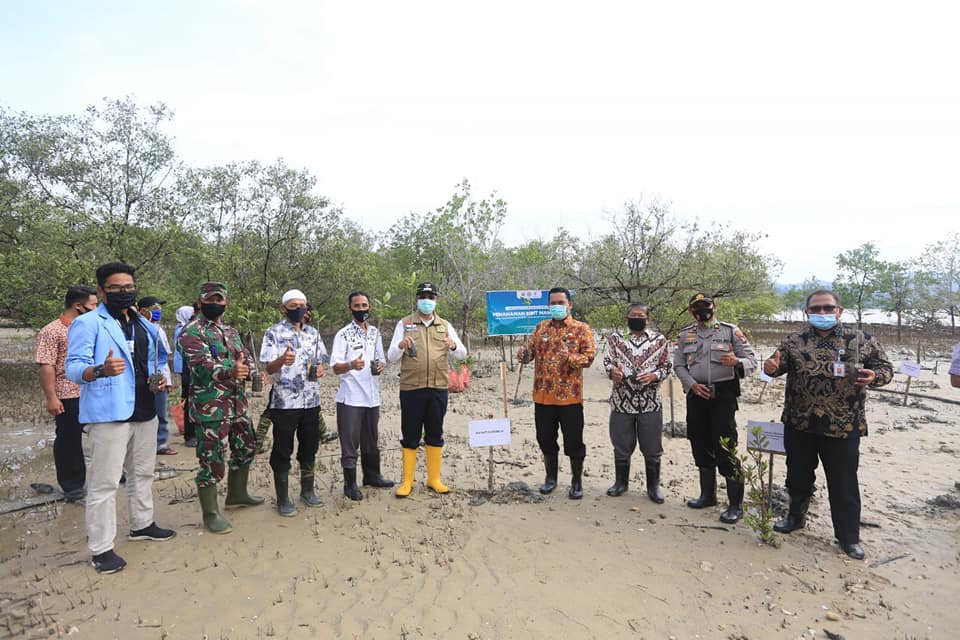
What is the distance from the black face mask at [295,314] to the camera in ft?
15.2

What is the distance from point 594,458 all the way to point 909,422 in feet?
22.2

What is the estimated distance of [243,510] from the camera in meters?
4.71

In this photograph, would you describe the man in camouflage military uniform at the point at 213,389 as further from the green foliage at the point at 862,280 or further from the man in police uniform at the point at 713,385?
the green foliage at the point at 862,280

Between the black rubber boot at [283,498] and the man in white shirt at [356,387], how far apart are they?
0.54 meters

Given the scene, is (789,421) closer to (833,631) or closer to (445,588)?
(833,631)

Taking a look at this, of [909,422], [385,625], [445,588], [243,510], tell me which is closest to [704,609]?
[445,588]

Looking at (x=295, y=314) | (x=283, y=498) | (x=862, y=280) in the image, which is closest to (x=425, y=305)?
(x=295, y=314)

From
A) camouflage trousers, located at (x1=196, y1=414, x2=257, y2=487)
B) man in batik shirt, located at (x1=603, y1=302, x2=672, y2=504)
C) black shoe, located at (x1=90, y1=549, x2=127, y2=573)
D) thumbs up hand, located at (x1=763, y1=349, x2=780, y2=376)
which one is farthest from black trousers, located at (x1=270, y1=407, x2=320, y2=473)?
thumbs up hand, located at (x1=763, y1=349, x2=780, y2=376)

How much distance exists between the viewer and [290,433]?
4523mm

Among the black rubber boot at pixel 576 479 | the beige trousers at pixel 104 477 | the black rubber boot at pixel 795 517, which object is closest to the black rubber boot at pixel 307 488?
the beige trousers at pixel 104 477

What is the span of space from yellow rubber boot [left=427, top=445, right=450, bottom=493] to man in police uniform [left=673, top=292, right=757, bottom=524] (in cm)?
249

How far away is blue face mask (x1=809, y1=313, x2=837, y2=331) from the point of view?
394 centimetres

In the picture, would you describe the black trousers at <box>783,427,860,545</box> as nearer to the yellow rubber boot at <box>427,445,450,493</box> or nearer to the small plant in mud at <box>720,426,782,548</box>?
the small plant in mud at <box>720,426,782,548</box>

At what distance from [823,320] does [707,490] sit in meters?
1.95
